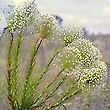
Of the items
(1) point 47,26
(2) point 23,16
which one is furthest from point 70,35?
(2) point 23,16

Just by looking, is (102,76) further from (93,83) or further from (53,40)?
(53,40)

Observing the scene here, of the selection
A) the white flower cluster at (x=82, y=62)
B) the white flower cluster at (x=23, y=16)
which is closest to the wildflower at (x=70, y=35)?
the white flower cluster at (x=82, y=62)

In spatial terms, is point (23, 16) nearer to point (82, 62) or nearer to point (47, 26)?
point (47, 26)

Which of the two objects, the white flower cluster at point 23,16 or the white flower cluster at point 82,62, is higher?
the white flower cluster at point 23,16

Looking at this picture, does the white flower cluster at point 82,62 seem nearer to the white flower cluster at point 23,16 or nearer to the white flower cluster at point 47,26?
the white flower cluster at point 47,26

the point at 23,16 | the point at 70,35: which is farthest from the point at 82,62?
the point at 23,16

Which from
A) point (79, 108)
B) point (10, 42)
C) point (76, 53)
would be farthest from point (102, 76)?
point (79, 108)

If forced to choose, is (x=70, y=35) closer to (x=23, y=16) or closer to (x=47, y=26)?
(x=47, y=26)

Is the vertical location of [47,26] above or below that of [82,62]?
above

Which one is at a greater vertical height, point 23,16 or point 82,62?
point 23,16
